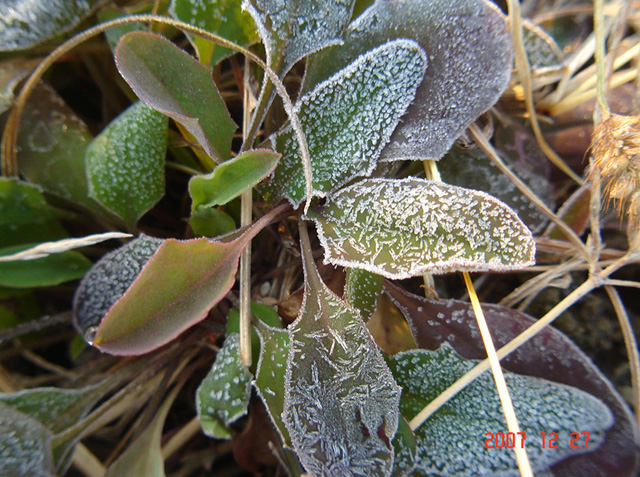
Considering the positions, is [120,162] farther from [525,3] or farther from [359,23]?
[525,3]

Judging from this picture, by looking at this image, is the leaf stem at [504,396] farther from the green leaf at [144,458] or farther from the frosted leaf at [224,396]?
the green leaf at [144,458]

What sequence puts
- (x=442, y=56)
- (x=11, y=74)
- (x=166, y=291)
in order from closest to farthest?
1. (x=166, y=291)
2. (x=442, y=56)
3. (x=11, y=74)

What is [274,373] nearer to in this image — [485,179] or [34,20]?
[485,179]

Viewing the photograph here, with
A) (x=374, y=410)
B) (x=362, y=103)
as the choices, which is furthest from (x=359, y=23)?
(x=374, y=410)

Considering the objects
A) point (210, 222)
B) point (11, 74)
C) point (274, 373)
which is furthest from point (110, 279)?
point (11, 74)

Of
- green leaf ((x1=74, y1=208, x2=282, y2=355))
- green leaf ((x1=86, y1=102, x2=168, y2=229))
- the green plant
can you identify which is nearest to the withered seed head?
the green plant
